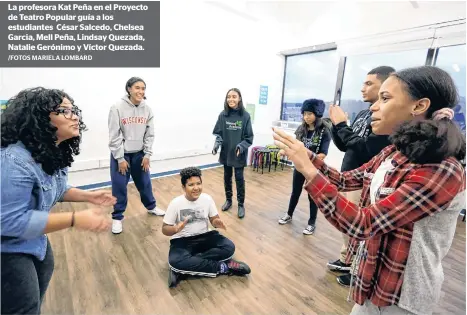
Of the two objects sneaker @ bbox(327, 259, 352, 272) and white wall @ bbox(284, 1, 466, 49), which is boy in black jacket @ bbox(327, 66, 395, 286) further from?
white wall @ bbox(284, 1, 466, 49)

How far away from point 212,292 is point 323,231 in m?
1.41

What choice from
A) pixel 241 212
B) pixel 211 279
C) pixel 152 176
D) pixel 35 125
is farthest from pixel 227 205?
pixel 35 125

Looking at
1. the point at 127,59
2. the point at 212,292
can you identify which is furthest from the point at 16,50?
the point at 212,292

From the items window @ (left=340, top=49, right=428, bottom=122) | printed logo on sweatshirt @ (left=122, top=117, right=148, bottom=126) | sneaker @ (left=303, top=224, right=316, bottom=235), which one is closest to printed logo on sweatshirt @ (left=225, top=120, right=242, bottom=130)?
printed logo on sweatshirt @ (left=122, top=117, right=148, bottom=126)

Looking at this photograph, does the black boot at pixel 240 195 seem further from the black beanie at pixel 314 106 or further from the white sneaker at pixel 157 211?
the black beanie at pixel 314 106

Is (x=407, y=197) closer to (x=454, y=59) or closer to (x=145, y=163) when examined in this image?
(x=145, y=163)

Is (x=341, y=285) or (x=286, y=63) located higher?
(x=286, y=63)

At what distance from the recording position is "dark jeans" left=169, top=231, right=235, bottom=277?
1669 mm

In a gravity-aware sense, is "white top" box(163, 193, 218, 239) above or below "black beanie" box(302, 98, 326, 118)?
below

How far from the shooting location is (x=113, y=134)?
2199 millimetres

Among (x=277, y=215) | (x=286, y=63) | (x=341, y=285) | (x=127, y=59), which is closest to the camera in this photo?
(x=341, y=285)

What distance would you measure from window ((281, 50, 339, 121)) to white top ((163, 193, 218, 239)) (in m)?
3.69

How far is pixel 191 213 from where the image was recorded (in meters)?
1.77

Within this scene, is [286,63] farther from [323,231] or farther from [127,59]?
[323,231]
